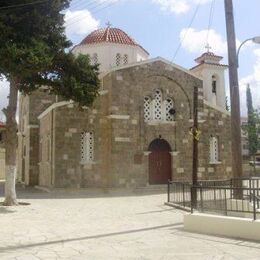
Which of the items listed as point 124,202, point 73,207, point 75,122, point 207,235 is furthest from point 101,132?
point 207,235

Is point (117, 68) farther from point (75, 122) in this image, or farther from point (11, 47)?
point (11, 47)

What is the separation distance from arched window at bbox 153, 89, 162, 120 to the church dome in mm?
5711

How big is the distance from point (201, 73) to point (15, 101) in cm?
1809

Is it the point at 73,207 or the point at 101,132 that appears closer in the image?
the point at 73,207

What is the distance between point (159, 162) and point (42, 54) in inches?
499

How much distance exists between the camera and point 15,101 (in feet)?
58.5

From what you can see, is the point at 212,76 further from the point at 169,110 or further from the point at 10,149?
the point at 10,149

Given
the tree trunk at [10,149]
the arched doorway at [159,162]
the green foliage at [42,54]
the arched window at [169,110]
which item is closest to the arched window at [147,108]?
the arched window at [169,110]

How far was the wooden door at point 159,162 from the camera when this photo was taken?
2625 centimetres

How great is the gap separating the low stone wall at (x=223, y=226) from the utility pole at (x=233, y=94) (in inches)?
177

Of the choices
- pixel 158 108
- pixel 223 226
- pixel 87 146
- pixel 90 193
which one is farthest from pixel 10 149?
pixel 158 108

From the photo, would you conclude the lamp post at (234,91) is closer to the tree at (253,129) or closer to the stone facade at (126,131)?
the stone facade at (126,131)

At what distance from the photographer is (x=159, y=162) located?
26453 millimetres

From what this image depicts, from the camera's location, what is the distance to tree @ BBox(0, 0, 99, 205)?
623 inches
